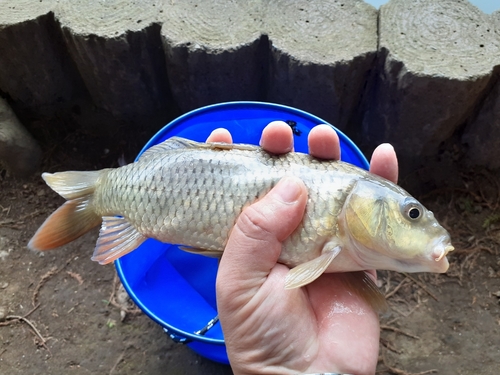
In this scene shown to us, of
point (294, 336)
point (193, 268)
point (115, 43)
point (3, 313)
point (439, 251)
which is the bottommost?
point (3, 313)

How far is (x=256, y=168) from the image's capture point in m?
1.31

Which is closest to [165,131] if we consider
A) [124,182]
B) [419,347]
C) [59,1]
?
[124,182]

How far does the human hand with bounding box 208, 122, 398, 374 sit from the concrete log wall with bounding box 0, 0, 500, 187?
870mm

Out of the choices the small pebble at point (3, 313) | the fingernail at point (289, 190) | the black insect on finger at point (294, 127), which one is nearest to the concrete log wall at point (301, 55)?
the black insect on finger at point (294, 127)

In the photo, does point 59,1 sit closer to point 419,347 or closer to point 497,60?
point 497,60

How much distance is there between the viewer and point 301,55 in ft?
5.99

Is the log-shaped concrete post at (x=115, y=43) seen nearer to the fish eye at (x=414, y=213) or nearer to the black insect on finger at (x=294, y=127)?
the black insect on finger at (x=294, y=127)

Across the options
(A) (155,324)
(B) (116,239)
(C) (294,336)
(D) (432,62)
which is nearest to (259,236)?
(C) (294,336)

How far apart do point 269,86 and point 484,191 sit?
4.02 ft

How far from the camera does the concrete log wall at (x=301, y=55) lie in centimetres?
182

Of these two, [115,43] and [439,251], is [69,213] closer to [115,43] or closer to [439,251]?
[115,43]

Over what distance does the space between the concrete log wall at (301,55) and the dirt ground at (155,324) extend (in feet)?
1.59

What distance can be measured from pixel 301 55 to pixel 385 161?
62 centimetres

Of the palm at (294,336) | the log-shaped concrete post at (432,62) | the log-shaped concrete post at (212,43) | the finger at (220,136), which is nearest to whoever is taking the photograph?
the palm at (294,336)
